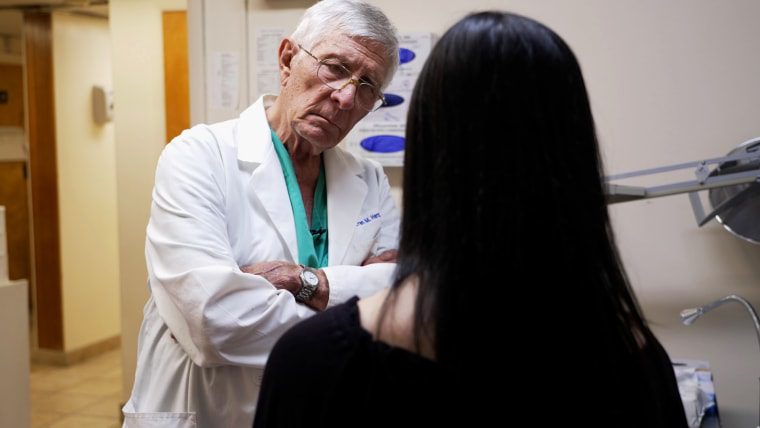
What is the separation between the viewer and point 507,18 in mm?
777

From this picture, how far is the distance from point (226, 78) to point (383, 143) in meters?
0.60

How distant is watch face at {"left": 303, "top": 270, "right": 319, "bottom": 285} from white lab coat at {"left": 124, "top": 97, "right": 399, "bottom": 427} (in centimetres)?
3

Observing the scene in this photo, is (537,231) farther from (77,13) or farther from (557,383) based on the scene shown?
(77,13)

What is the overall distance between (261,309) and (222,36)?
1.58 metres

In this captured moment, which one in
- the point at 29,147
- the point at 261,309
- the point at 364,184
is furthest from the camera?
the point at 29,147

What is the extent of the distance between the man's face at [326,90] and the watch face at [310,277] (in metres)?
0.27

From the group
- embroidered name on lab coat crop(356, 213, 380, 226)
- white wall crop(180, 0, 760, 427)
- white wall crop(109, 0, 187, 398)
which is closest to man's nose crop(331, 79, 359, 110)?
embroidered name on lab coat crop(356, 213, 380, 226)

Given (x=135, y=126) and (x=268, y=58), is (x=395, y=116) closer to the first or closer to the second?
(x=268, y=58)

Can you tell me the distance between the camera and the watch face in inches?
54.1

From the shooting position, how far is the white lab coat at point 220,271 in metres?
1.29

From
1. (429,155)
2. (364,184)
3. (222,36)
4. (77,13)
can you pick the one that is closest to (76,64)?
(77,13)

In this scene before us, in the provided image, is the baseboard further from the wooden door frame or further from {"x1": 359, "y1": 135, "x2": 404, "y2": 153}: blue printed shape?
{"x1": 359, "y1": 135, "x2": 404, "y2": 153}: blue printed shape

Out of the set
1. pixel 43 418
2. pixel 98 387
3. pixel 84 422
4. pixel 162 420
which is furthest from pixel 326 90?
pixel 98 387

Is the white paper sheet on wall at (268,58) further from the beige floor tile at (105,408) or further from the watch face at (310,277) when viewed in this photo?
the beige floor tile at (105,408)
